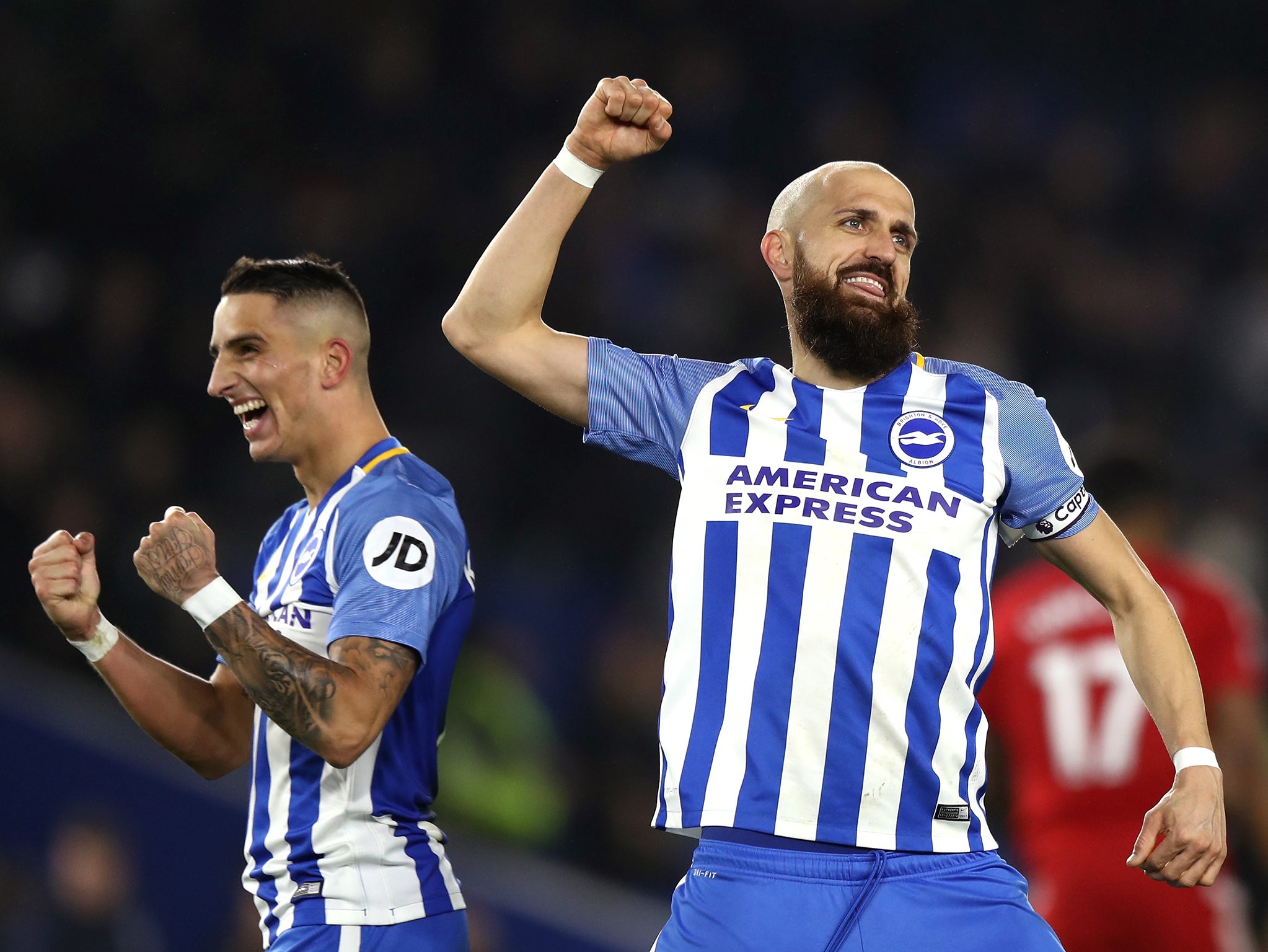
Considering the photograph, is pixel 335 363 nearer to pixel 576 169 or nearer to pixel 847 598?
pixel 576 169

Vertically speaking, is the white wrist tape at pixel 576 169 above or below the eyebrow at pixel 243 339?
above

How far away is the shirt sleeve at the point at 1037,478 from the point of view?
2.89 metres

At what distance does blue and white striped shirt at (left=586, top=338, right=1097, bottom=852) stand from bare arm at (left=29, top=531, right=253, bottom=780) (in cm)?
127

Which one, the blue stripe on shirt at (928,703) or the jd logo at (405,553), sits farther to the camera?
the jd logo at (405,553)

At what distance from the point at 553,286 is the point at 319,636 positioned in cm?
606

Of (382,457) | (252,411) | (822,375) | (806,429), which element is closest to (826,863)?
(806,429)

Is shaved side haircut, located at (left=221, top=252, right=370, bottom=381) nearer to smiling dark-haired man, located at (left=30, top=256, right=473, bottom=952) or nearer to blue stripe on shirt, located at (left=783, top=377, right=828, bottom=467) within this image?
smiling dark-haired man, located at (left=30, top=256, right=473, bottom=952)

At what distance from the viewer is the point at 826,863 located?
267 centimetres

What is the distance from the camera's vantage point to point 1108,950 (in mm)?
4184

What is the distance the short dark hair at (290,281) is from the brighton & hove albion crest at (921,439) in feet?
4.52

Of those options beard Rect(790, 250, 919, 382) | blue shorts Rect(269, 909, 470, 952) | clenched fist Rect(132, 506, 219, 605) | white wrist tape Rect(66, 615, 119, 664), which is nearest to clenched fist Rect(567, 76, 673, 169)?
beard Rect(790, 250, 919, 382)

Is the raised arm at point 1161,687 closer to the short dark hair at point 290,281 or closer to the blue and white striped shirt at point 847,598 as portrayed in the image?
the blue and white striped shirt at point 847,598

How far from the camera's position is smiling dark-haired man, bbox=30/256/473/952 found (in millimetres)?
2918

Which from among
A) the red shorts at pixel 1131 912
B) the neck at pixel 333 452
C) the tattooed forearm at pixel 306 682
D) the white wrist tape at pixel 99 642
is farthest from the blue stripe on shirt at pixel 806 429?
the red shorts at pixel 1131 912
